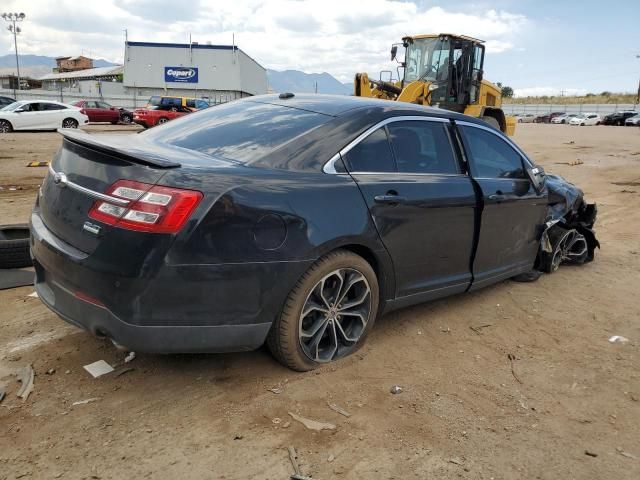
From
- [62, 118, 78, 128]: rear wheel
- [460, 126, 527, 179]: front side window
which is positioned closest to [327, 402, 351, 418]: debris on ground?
[460, 126, 527, 179]: front side window

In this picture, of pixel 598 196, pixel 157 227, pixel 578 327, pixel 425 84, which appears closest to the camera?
pixel 157 227

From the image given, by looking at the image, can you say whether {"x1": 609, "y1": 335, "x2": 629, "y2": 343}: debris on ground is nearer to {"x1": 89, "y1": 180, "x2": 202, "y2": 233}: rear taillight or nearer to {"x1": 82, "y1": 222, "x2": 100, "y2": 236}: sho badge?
{"x1": 89, "y1": 180, "x2": 202, "y2": 233}: rear taillight

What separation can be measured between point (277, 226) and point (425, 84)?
1194 centimetres

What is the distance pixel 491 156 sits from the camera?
171 inches

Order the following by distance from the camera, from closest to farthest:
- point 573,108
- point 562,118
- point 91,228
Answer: point 91,228 → point 562,118 → point 573,108

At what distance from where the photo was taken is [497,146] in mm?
4438

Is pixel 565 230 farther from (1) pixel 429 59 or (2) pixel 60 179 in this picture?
(1) pixel 429 59

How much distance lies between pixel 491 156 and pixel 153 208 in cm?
288

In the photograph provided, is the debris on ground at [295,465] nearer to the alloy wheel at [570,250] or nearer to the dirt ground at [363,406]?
the dirt ground at [363,406]

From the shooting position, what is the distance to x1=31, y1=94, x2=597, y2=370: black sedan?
8.47 feet

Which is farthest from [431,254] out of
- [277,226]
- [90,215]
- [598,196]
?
[598,196]

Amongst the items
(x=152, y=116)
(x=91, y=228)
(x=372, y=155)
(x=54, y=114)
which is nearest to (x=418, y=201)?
(x=372, y=155)

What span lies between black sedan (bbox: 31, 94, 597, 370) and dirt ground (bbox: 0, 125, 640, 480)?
320 millimetres

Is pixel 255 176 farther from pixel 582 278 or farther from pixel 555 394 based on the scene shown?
pixel 582 278
